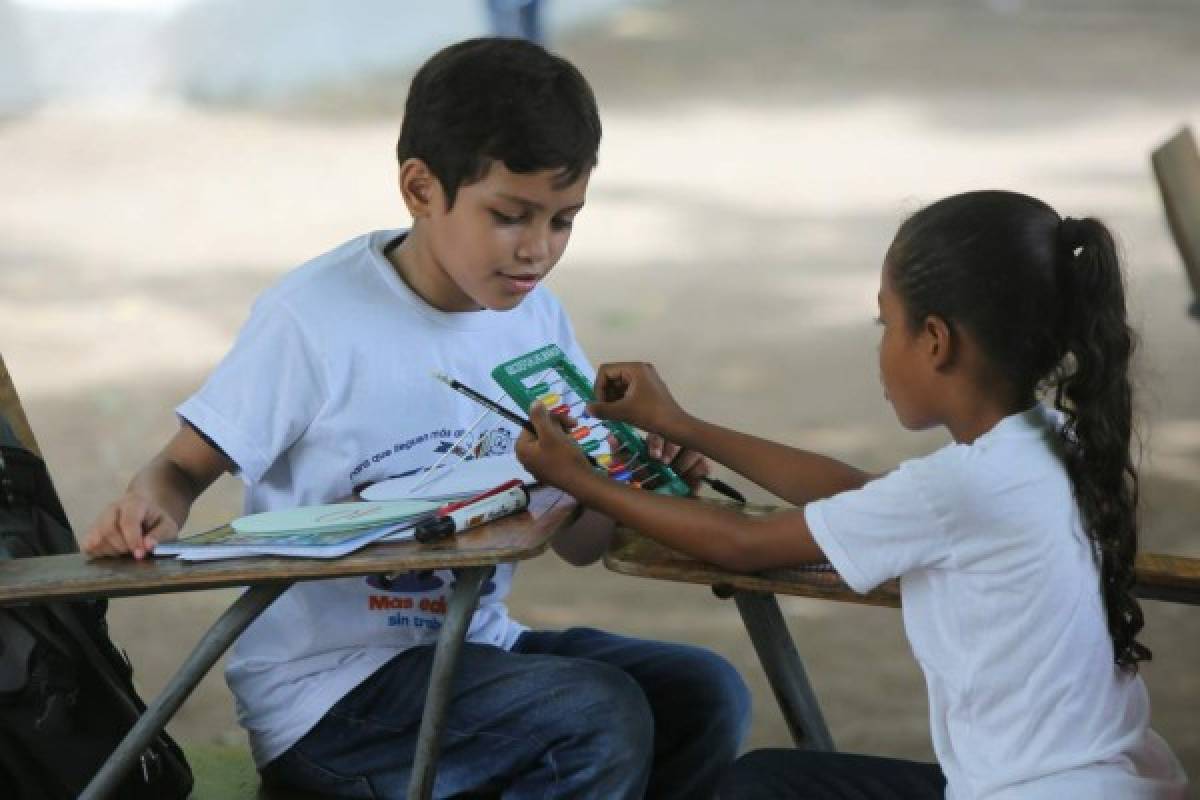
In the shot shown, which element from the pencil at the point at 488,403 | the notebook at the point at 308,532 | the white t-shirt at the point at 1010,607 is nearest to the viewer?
the white t-shirt at the point at 1010,607

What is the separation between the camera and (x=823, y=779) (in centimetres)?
217

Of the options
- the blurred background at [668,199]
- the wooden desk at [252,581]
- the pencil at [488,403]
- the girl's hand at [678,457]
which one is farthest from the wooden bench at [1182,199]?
the wooden desk at [252,581]

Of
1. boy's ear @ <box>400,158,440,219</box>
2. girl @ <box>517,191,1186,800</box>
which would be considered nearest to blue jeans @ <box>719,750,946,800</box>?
girl @ <box>517,191,1186,800</box>

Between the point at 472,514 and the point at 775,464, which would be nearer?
the point at 472,514

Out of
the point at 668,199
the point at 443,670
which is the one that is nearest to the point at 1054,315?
the point at 443,670

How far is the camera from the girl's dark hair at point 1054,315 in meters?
1.94

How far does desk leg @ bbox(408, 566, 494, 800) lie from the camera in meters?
2.06

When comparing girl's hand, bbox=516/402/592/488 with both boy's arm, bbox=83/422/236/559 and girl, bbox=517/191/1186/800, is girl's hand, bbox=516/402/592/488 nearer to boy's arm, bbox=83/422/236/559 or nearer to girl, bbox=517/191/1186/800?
girl, bbox=517/191/1186/800

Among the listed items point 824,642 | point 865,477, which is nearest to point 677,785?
point 865,477

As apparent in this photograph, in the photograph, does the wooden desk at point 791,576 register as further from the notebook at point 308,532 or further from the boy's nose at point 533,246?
the boy's nose at point 533,246

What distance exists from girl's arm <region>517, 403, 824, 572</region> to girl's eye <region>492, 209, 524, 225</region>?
0.98 feet

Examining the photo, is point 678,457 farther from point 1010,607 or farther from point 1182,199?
point 1182,199

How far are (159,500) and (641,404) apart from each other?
596mm

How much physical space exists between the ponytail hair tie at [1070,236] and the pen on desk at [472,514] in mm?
680
